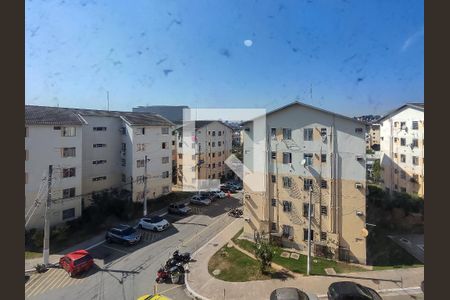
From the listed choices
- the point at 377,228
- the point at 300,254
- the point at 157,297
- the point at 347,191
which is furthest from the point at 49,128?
the point at 377,228

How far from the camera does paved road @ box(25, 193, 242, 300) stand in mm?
5080

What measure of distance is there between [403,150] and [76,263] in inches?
384

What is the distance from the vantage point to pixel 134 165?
1085 cm

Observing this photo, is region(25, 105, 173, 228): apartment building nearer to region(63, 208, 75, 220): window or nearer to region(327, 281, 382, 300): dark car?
region(63, 208, 75, 220): window

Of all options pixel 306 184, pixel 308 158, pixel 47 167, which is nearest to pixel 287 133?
pixel 308 158

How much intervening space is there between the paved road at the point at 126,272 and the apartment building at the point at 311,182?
1778mm

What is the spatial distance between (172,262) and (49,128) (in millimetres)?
5401

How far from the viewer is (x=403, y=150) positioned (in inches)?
357

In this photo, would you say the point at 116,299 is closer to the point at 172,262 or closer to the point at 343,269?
the point at 172,262

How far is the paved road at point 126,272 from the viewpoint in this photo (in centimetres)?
508

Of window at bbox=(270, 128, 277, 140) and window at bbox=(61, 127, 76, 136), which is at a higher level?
window at bbox=(61, 127, 76, 136)

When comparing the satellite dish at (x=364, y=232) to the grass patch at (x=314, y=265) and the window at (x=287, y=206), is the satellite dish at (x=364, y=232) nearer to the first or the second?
the grass patch at (x=314, y=265)

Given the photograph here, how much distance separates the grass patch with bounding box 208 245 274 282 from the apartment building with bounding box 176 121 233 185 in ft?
23.8

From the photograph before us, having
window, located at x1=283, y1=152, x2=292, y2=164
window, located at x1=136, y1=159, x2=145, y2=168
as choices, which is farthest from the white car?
window, located at x1=283, y1=152, x2=292, y2=164
